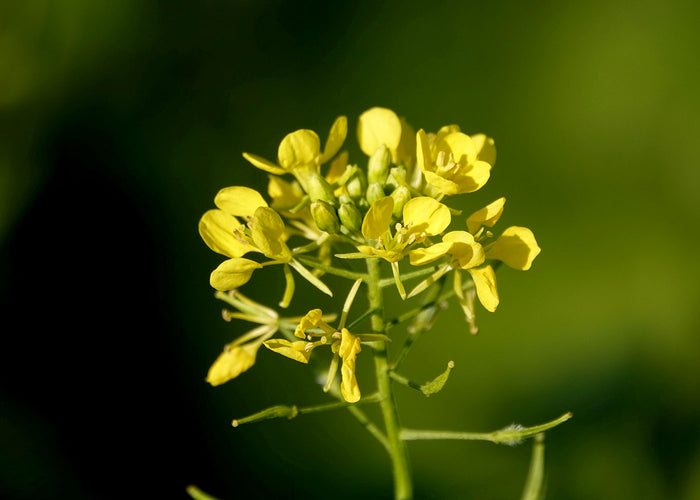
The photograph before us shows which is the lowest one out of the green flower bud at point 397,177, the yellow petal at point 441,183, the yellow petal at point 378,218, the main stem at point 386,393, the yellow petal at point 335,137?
the main stem at point 386,393

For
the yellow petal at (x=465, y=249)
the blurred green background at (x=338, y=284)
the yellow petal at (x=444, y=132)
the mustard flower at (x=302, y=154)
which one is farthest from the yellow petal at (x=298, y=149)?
the blurred green background at (x=338, y=284)

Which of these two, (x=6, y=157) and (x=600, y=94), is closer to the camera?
(x=6, y=157)

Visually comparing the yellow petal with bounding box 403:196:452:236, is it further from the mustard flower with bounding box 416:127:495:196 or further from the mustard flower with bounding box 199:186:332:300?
the mustard flower with bounding box 199:186:332:300

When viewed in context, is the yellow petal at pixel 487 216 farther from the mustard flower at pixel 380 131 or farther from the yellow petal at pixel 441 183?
the mustard flower at pixel 380 131

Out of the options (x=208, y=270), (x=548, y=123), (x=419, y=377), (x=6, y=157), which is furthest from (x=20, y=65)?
(x=548, y=123)

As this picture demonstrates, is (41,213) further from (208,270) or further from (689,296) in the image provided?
(689,296)
